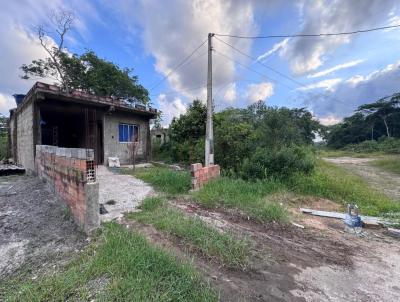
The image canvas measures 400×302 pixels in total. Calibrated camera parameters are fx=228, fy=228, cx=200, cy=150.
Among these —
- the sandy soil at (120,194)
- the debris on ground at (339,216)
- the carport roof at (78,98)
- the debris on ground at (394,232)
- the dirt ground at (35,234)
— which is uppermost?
the carport roof at (78,98)

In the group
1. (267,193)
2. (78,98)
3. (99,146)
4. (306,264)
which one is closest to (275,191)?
(267,193)

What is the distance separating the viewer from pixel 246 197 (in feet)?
15.9

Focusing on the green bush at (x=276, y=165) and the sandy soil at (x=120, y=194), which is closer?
the sandy soil at (x=120, y=194)

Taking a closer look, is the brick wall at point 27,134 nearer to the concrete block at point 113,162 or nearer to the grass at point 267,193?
the concrete block at point 113,162

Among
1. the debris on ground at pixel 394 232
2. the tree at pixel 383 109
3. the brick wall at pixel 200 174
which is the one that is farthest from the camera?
the tree at pixel 383 109

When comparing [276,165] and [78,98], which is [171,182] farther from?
[78,98]

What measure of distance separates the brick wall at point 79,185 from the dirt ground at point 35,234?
20 cm

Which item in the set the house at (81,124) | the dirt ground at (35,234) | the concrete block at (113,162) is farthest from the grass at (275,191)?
the concrete block at (113,162)

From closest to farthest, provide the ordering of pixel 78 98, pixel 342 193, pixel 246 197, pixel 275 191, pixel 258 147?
pixel 246 197, pixel 275 191, pixel 342 193, pixel 258 147, pixel 78 98

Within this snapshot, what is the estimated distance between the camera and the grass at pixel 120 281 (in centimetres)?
181

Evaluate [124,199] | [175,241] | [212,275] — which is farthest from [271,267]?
[124,199]

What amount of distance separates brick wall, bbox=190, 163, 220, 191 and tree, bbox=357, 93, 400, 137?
115ft

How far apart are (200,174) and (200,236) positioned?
287 centimetres

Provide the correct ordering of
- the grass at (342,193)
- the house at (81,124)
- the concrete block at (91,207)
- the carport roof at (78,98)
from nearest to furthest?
the concrete block at (91,207), the grass at (342,193), the carport roof at (78,98), the house at (81,124)
